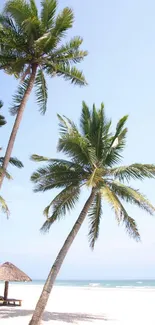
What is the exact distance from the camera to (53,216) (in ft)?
42.9

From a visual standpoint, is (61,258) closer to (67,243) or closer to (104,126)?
(67,243)

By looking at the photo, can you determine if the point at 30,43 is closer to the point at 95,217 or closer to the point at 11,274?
the point at 95,217

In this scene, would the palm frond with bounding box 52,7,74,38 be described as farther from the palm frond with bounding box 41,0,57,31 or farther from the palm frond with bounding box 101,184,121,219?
the palm frond with bounding box 101,184,121,219

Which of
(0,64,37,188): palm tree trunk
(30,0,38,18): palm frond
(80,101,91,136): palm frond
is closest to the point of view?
(0,64,37,188): palm tree trunk

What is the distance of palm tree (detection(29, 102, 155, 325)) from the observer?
12469mm

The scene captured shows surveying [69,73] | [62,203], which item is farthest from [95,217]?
[69,73]

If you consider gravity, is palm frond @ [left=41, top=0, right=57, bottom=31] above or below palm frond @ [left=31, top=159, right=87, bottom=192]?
above

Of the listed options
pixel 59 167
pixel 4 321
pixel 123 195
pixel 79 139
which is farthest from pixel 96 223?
pixel 4 321

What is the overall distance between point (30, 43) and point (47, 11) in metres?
1.35

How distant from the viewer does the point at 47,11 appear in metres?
13.0

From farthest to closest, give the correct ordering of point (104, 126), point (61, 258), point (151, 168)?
1. point (104, 126)
2. point (151, 168)
3. point (61, 258)

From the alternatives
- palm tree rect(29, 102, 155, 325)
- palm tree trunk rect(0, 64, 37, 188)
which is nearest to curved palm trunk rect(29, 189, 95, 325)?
palm tree rect(29, 102, 155, 325)

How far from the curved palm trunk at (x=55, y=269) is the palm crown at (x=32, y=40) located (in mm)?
4874

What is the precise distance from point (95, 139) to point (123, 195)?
234 centimetres
